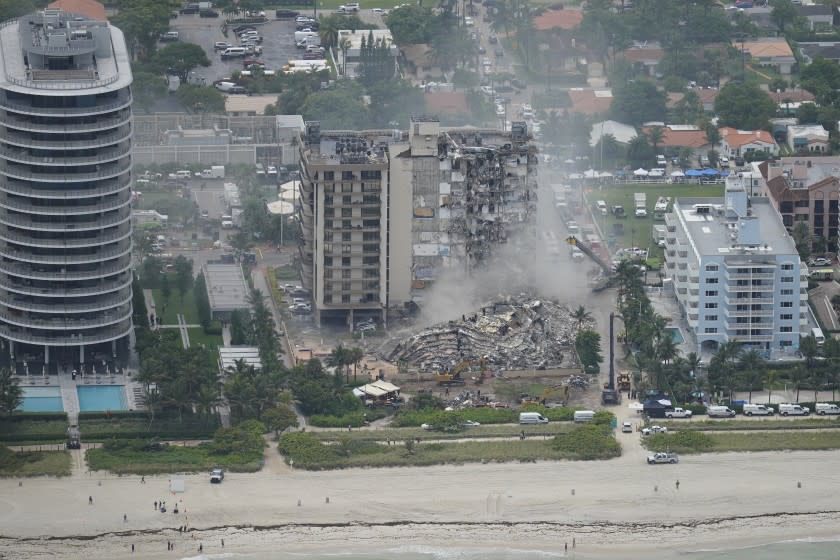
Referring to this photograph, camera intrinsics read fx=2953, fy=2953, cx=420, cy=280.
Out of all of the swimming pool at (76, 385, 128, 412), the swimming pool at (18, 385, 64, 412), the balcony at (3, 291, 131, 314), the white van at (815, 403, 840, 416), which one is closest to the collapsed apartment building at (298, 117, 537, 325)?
the balcony at (3, 291, 131, 314)

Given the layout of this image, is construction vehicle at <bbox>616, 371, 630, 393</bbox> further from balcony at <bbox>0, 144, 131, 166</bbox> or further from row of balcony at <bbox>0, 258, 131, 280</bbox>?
balcony at <bbox>0, 144, 131, 166</bbox>

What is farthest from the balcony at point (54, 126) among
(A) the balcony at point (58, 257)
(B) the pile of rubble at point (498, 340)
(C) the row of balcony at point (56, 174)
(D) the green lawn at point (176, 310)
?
(B) the pile of rubble at point (498, 340)

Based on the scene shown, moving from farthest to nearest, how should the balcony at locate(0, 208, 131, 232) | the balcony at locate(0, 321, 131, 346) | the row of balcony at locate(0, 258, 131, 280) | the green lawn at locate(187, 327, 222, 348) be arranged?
the green lawn at locate(187, 327, 222, 348) → the balcony at locate(0, 321, 131, 346) → the row of balcony at locate(0, 258, 131, 280) → the balcony at locate(0, 208, 131, 232)

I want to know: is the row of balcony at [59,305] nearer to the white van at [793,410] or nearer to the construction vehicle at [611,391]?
the construction vehicle at [611,391]

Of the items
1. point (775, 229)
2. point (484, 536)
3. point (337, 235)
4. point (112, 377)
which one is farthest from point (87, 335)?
point (775, 229)

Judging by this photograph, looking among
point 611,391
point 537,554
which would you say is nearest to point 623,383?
point 611,391

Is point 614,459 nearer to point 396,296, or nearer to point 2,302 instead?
point 396,296
